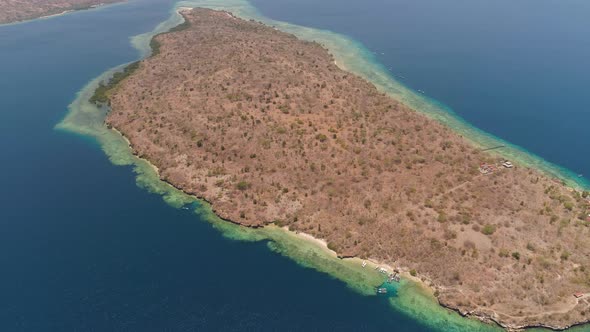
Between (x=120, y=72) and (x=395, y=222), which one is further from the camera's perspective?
(x=120, y=72)

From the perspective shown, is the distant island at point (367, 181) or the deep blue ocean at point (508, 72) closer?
the distant island at point (367, 181)

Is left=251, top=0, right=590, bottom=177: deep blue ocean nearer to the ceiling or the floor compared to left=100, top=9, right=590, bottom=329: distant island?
nearer to the ceiling

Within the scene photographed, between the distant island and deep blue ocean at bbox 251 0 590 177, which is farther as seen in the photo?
deep blue ocean at bbox 251 0 590 177

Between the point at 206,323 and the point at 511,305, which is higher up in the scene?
the point at 511,305

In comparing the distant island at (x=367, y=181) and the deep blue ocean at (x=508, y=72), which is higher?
the deep blue ocean at (x=508, y=72)

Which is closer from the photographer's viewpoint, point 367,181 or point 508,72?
point 367,181

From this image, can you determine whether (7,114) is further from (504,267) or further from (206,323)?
(504,267)

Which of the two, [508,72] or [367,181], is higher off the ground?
[508,72]

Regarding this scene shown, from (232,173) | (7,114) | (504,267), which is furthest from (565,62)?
(7,114)
